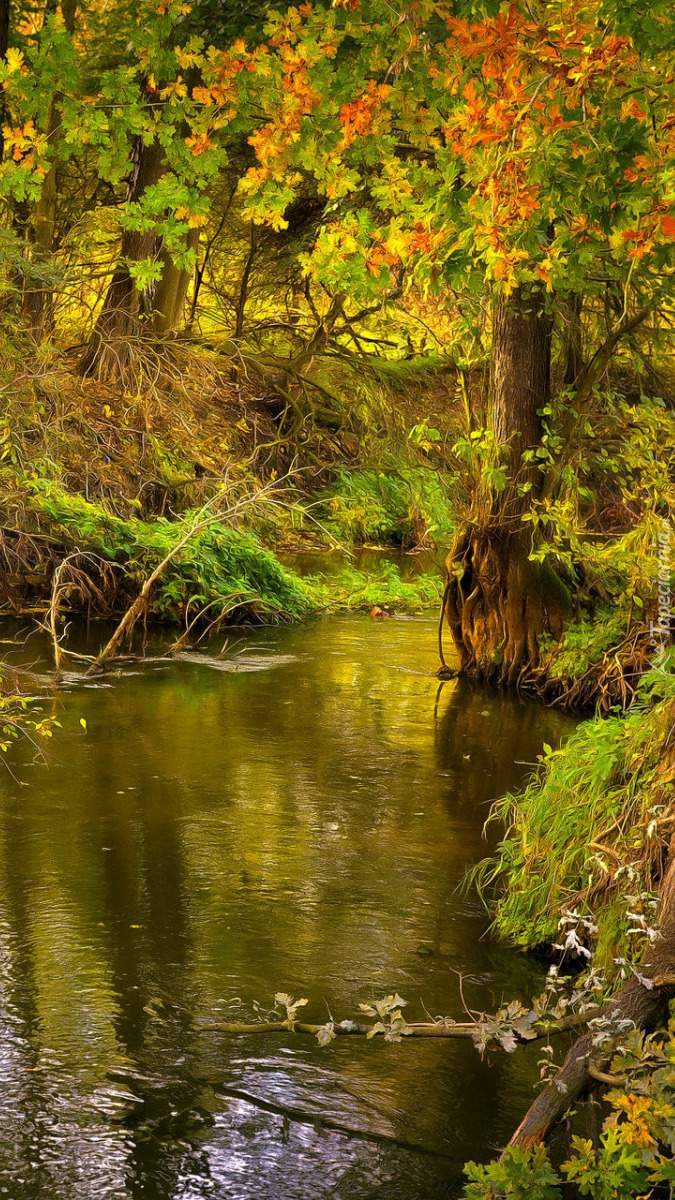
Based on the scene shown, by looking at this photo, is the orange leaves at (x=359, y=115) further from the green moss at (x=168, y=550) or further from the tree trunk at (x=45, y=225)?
the tree trunk at (x=45, y=225)

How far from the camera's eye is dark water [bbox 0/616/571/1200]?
174 inches

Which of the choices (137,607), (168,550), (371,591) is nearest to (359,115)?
(137,607)

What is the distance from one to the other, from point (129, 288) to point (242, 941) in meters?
11.9

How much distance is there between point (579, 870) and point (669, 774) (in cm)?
80

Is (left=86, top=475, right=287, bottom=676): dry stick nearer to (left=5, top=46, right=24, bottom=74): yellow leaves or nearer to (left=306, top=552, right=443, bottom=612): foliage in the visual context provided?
(left=306, top=552, right=443, bottom=612): foliage

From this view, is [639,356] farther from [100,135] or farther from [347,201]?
[100,135]

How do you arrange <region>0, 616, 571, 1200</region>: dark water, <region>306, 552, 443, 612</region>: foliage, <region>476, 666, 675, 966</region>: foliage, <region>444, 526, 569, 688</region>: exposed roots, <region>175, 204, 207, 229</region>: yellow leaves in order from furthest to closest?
<region>306, 552, 443, 612</region>: foliage
<region>175, 204, 207, 229</region>: yellow leaves
<region>444, 526, 569, 688</region>: exposed roots
<region>476, 666, 675, 966</region>: foliage
<region>0, 616, 571, 1200</region>: dark water

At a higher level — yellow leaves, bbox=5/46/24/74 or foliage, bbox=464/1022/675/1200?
yellow leaves, bbox=5/46/24/74

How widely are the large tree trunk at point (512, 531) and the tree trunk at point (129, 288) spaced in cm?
→ 614

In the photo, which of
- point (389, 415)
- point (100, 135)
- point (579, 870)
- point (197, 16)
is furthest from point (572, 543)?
point (389, 415)

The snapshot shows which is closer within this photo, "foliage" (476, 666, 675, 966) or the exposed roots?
"foliage" (476, 666, 675, 966)

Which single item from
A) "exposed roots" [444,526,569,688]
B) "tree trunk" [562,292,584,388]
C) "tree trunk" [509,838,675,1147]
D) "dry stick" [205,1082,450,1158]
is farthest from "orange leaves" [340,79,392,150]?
"dry stick" [205,1082,450,1158]

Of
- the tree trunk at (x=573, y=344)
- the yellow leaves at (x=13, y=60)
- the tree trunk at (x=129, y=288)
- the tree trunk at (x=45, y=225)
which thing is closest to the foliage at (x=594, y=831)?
the tree trunk at (x=573, y=344)

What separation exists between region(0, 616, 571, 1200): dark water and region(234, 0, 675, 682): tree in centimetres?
125
